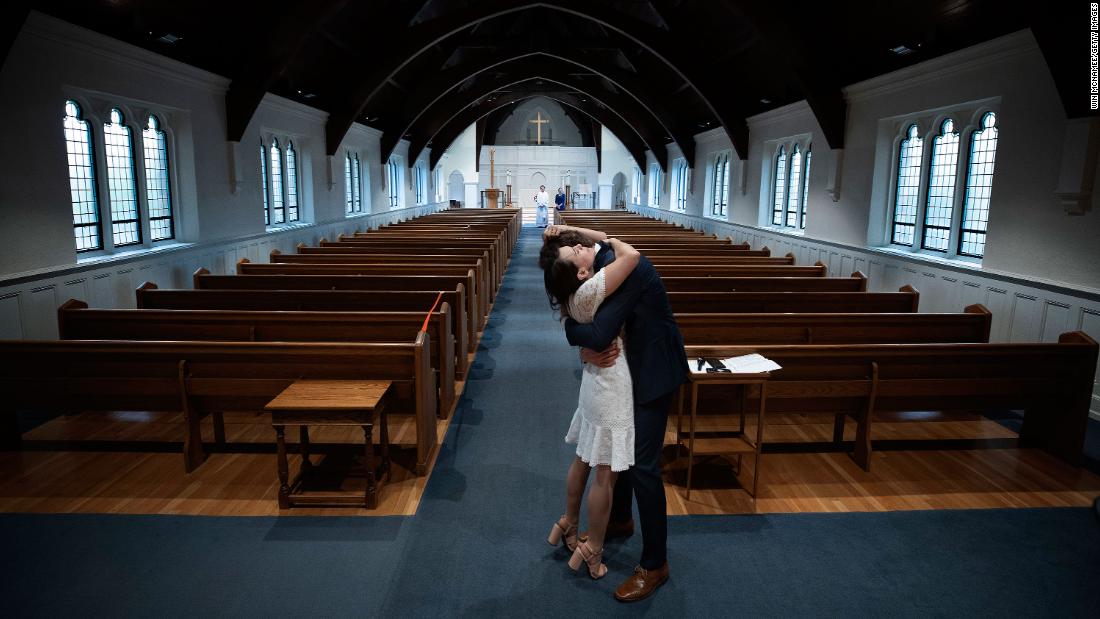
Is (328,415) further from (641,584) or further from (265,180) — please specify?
(265,180)

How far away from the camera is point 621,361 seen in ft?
9.98

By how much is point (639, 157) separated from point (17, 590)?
91.2 ft

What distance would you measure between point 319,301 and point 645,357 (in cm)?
455

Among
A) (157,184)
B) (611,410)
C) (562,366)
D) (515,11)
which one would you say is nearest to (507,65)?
(515,11)

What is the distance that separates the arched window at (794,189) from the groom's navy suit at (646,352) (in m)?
11.4

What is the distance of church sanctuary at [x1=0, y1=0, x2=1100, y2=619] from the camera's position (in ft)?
10.6

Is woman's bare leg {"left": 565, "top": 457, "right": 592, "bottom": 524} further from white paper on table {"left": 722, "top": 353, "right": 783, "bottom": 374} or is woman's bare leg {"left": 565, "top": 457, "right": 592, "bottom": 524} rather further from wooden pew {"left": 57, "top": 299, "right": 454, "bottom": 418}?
wooden pew {"left": 57, "top": 299, "right": 454, "bottom": 418}

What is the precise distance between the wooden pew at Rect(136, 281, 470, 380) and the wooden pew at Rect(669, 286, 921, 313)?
2123 millimetres

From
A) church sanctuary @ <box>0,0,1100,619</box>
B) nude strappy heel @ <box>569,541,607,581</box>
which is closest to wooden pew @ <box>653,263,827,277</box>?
church sanctuary @ <box>0,0,1100,619</box>

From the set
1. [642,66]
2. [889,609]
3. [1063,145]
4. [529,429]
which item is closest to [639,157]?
[642,66]

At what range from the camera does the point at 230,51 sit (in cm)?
1040

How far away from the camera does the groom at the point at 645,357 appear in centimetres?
293

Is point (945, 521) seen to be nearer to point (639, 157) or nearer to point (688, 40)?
point (688, 40)

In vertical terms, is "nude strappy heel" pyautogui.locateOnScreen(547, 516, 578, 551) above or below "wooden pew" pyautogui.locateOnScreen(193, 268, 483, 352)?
below
